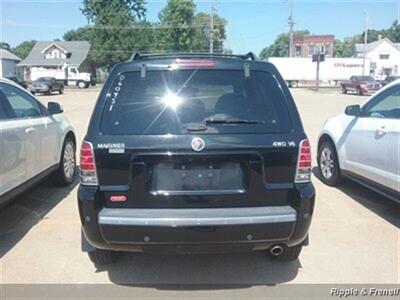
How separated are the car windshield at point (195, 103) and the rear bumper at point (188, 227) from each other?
2.05ft

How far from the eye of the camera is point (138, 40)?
73375 mm

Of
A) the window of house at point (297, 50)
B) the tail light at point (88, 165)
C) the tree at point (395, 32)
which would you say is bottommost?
the tail light at point (88, 165)

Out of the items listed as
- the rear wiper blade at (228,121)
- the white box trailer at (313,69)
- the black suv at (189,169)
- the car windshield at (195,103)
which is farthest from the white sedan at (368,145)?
the white box trailer at (313,69)

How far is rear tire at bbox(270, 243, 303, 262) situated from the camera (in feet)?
13.2

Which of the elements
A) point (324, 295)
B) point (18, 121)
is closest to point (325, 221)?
point (324, 295)

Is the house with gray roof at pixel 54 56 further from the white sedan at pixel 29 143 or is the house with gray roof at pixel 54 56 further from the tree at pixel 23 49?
the white sedan at pixel 29 143

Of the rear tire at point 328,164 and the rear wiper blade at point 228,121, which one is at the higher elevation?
the rear wiper blade at point 228,121

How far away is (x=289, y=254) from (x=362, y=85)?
3883 centimetres

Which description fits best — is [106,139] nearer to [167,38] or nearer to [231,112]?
[231,112]

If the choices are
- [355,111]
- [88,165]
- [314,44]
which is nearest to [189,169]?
[88,165]

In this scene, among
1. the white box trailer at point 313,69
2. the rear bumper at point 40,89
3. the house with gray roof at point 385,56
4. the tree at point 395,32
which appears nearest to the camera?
the rear bumper at point 40,89

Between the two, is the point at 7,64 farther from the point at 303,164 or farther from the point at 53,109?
the point at 303,164

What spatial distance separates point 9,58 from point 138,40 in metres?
24.6

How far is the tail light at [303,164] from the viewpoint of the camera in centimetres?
357
